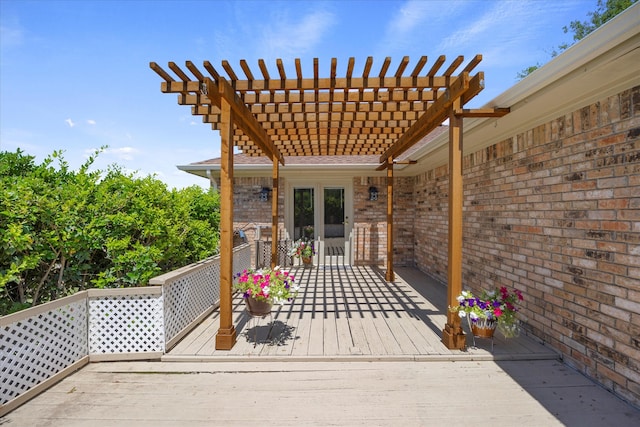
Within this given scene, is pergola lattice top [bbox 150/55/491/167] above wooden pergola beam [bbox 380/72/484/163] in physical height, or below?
above

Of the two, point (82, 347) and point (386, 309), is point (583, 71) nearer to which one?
point (386, 309)

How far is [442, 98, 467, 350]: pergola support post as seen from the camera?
3080 millimetres

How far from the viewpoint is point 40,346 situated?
2.49 metres

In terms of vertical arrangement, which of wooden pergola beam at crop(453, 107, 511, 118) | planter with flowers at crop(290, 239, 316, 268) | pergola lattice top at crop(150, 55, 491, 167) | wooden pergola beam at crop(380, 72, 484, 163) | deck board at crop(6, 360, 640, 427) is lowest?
deck board at crop(6, 360, 640, 427)

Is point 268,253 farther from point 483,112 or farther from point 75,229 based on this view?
point 483,112

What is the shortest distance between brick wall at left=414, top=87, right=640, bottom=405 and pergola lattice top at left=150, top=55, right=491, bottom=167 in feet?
3.22

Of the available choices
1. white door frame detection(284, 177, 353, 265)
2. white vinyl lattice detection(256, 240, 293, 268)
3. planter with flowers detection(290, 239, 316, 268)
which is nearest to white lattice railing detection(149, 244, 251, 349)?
white vinyl lattice detection(256, 240, 293, 268)

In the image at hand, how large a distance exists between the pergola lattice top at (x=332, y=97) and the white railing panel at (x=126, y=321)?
207cm

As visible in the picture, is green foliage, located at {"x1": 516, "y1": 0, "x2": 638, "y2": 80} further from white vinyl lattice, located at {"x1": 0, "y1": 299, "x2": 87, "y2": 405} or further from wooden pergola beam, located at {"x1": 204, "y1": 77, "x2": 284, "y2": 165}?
white vinyl lattice, located at {"x1": 0, "y1": 299, "x2": 87, "y2": 405}

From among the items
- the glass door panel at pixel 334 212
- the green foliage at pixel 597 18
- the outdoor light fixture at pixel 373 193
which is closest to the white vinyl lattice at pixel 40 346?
the glass door panel at pixel 334 212


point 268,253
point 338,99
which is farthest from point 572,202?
point 268,253

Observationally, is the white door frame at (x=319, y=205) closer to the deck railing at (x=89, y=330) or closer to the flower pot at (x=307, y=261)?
the flower pot at (x=307, y=261)

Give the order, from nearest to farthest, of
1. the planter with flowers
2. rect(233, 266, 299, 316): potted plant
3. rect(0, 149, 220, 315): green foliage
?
rect(0, 149, 220, 315): green foliage < rect(233, 266, 299, 316): potted plant < the planter with flowers

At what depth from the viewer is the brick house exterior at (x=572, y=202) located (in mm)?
2230
